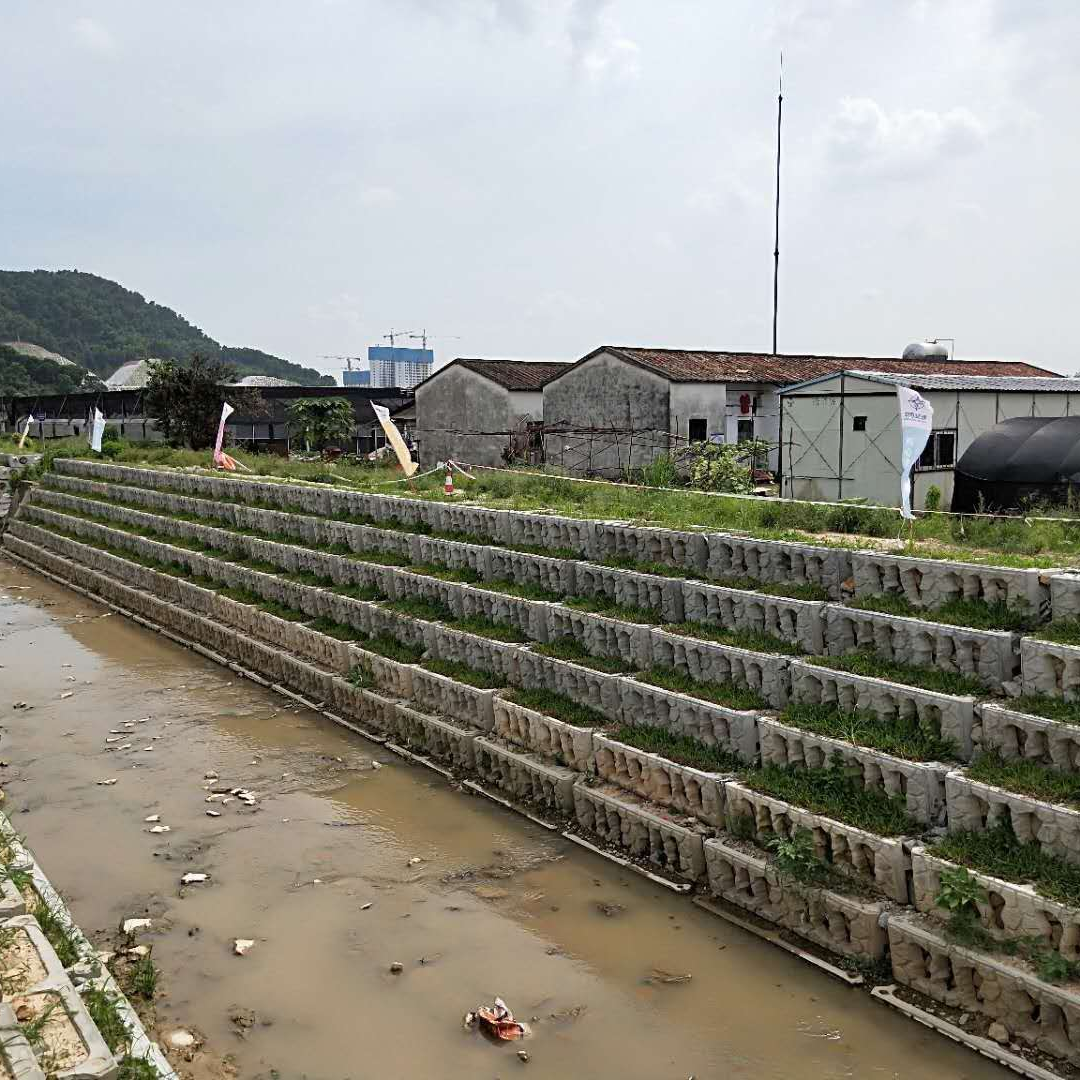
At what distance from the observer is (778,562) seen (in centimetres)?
1097

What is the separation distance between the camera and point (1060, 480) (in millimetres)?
14352

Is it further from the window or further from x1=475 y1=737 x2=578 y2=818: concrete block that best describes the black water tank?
x1=475 y1=737 x2=578 y2=818: concrete block

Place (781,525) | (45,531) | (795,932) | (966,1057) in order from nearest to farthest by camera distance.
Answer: (966,1057) < (795,932) < (781,525) < (45,531)

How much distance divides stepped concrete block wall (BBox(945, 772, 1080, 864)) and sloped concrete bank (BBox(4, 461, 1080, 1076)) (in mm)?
15

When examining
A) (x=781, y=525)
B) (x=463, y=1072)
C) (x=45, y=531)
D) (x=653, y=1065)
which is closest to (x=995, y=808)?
(x=653, y=1065)

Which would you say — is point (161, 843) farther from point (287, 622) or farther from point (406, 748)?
point (287, 622)

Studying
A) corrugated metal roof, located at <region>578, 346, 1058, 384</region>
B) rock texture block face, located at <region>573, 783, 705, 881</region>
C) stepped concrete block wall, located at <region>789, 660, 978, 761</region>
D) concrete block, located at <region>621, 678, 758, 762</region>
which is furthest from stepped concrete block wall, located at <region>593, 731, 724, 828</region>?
corrugated metal roof, located at <region>578, 346, 1058, 384</region>

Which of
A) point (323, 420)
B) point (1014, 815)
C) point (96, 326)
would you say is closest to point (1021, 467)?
point (1014, 815)

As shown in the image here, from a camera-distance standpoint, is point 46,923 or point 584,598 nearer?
point 46,923

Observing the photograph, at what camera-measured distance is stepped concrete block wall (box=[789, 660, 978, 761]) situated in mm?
8266

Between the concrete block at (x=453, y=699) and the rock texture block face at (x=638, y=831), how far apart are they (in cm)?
203

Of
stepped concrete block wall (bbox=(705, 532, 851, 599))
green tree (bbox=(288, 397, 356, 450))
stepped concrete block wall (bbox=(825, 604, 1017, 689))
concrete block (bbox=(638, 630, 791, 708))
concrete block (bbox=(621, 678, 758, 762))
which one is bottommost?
concrete block (bbox=(621, 678, 758, 762))

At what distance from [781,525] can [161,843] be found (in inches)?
296

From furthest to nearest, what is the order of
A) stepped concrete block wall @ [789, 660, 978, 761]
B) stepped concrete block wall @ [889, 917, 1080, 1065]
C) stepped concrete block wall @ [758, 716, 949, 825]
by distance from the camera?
stepped concrete block wall @ [789, 660, 978, 761]
stepped concrete block wall @ [758, 716, 949, 825]
stepped concrete block wall @ [889, 917, 1080, 1065]
